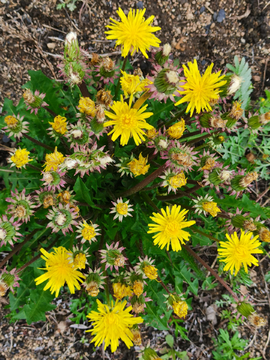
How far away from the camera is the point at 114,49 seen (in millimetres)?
4473

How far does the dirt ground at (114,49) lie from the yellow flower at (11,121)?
1.85 m

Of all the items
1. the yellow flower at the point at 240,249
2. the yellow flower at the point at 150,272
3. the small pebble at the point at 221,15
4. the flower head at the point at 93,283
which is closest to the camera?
the flower head at the point at 93,283

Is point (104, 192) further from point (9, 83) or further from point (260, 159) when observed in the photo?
point (260, 159)

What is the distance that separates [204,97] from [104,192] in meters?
1.62

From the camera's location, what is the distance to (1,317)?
412cm

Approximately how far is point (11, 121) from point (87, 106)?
0.86 meters

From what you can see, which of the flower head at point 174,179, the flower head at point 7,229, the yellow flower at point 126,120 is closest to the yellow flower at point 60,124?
the yellow flower at point 126,120

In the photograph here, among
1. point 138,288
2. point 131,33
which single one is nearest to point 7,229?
point 138,288

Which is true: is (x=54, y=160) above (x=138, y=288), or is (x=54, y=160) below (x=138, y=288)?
above

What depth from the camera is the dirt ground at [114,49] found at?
13.7ft

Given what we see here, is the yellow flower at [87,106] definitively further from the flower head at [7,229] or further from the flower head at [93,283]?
the flower head at [93,283]

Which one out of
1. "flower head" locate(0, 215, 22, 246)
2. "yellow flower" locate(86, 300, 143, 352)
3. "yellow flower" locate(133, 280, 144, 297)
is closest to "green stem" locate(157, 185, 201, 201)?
"yellow flower" locate(133, 280, 144, 297)

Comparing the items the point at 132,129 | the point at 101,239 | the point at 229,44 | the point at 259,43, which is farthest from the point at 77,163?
the point at 259,43

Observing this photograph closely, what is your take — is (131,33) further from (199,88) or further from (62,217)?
(62,217)
